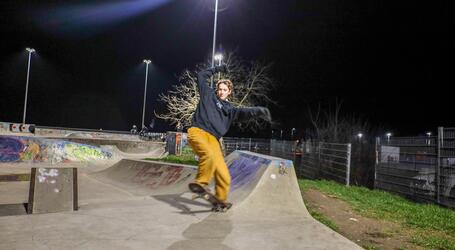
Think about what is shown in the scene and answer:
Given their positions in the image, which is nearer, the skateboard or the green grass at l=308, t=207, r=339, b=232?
the skateboard

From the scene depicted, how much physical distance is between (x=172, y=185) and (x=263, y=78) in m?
16.7

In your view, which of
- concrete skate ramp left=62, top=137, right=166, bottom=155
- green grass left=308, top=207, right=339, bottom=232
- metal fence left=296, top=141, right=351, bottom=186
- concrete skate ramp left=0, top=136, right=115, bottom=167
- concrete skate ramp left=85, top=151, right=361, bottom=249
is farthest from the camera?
concrete skate ramp left=62, top=137, right=166, bottom=155

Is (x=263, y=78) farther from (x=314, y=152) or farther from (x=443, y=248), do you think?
(x=443, y=248)

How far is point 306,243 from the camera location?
415 cm

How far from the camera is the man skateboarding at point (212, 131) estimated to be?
4617 millimetres

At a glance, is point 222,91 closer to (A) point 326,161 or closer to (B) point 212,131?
(B) point 212,131

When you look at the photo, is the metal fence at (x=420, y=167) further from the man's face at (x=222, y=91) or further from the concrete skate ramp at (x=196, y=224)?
the man's face at (x=222, y=91)

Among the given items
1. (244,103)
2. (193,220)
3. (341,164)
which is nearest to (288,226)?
(193,220)

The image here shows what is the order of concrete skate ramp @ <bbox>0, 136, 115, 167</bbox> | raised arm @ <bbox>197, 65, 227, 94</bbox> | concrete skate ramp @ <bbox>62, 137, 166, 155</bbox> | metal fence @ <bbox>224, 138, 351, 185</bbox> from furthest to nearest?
concrete skate ramp @ <bbox>62, 137, 166, 155</bbox> → concrete skate ramp @ <bbox>0, 136, 115, 167</bbox> → metal fence @ <bbox>224, 138, 351, 185</bbox> → raised arm @ <bbox>197, 65, 227, 94</bbox>

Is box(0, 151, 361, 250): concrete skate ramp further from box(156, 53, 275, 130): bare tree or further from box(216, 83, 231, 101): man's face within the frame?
box(156, 53, 275, 130): bare tree

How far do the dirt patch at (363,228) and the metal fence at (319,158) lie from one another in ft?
18.1

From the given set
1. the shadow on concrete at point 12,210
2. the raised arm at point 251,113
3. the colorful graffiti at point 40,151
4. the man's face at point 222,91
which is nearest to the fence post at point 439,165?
the raised arm at point 251,113

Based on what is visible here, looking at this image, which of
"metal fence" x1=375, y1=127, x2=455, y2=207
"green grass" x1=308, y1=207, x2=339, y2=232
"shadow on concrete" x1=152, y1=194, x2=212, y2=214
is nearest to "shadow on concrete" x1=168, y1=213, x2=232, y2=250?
"shadow on concrete" x1=152, y1=194, x2=212, y2=214

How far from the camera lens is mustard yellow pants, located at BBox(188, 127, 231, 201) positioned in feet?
15.1
